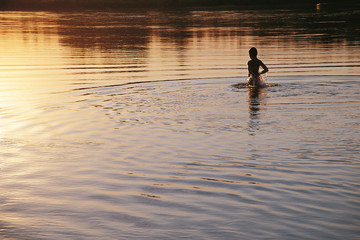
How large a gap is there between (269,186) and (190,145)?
3.27 metres

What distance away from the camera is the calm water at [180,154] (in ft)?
27.2

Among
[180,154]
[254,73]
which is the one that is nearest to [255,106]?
[254,73]

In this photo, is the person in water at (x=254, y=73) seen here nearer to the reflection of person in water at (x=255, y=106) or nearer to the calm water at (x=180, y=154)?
the reflection of person in water at (x=255, y=106)

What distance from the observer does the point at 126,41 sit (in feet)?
146

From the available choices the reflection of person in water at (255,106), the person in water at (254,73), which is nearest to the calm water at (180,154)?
the reflection of person in water at (255,106)

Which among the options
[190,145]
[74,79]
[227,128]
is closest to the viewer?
[190,145]

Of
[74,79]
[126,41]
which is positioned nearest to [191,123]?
[74,79]

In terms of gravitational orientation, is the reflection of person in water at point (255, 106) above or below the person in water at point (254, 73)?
below

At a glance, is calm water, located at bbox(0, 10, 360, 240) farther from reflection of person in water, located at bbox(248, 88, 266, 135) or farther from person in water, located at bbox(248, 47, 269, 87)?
person in water, located at bbox(248, 47, 269, 87)

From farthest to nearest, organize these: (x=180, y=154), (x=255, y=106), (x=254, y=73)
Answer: (x=254, y=73) < (x=255, y=106) < (x=180, y=154)

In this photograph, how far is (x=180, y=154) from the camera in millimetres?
11992

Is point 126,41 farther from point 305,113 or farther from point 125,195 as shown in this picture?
point 125,195

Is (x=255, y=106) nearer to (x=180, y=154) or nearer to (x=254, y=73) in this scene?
(x=254, y=73)

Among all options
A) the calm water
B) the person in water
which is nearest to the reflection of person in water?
the calm water
